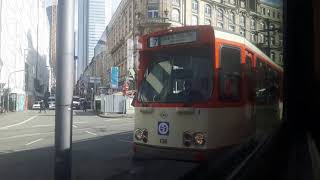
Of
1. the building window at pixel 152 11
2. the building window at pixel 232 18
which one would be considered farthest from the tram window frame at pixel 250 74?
the building window at pixel 152 11

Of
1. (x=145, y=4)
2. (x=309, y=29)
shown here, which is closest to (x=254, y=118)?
(x=145, y=4)

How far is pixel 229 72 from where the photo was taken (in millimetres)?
7539

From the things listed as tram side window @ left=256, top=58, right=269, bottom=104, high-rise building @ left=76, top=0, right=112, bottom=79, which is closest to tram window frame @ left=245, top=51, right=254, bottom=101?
tram side window @ left=256, top=58, right=269, bottom=104

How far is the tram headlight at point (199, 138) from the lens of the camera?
7434 mm

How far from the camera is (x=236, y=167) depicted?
27.6 feet

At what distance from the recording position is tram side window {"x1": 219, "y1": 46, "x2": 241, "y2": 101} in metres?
7.52

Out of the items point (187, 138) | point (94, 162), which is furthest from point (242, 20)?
point (94, 162)

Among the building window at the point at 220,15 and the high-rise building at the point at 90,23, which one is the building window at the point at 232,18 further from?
the high-rise building at the point at 90,23

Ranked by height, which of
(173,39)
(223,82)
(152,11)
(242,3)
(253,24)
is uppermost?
(242,3)

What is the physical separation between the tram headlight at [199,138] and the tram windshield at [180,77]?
19.1 inches

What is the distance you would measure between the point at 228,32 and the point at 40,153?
5.98m

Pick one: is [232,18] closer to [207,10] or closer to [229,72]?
[207,10]

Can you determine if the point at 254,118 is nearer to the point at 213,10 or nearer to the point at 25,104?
the point at 213,10

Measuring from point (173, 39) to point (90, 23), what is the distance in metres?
1.42
